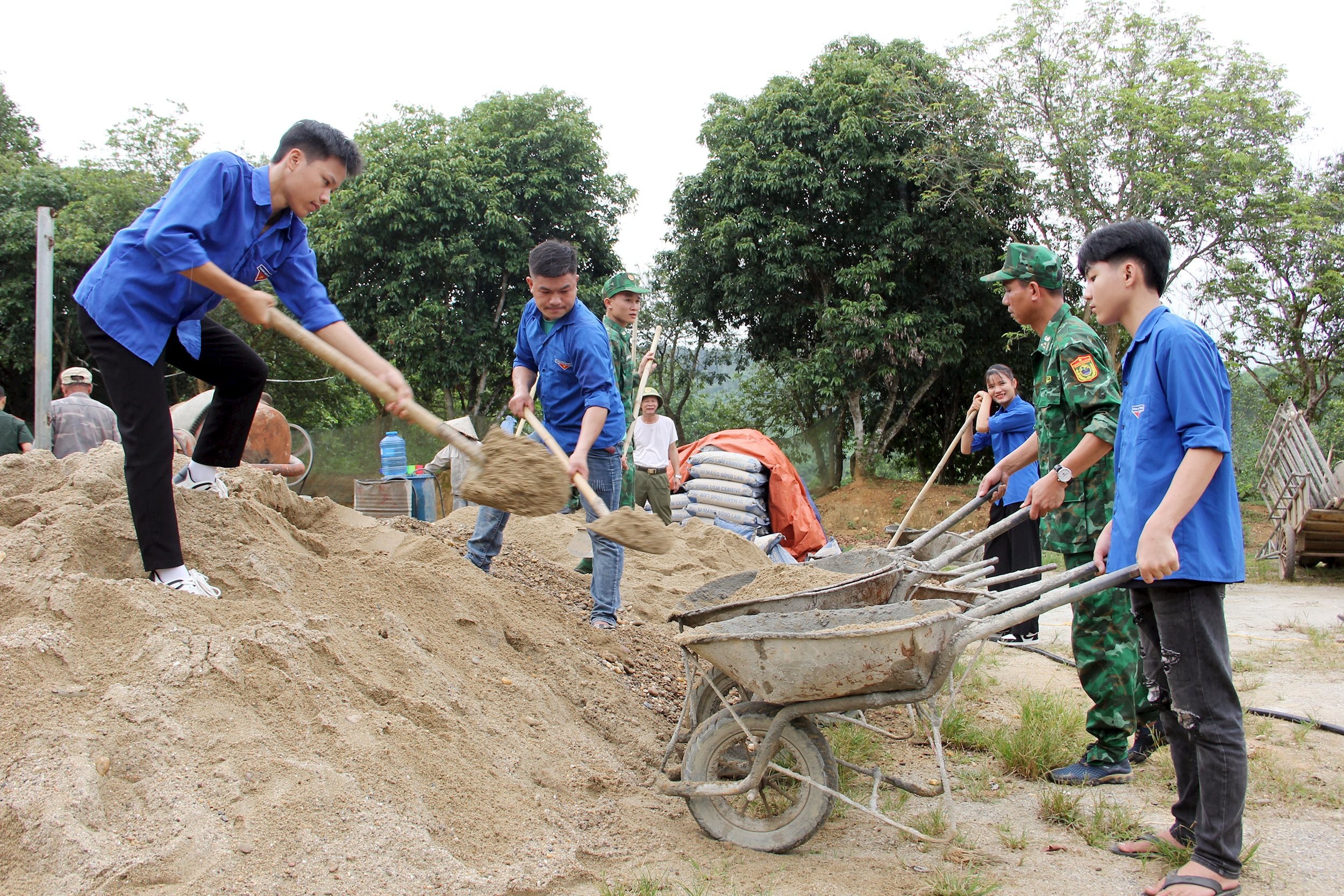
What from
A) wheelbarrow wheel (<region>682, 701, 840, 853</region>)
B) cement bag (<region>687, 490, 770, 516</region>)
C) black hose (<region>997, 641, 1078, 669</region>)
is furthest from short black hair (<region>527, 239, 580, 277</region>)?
cement bag (<region>687, 490, 770, 516</region>)

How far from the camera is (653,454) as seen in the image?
794cm

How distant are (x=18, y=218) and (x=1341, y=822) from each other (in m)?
19.9

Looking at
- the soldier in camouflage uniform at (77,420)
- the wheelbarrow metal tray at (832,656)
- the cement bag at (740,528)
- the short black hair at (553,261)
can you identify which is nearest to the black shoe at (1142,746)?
the wheelbarrow metal tray at (832,656)

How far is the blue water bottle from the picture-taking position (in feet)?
37.5

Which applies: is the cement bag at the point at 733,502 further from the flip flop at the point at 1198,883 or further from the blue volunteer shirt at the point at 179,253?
the flip flop at the point at 1198,883

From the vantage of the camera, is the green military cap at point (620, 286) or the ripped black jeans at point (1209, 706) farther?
the green military cap at point (620, 286)

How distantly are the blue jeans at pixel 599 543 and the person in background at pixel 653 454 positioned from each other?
3.76 meters

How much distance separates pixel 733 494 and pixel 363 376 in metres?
5.95

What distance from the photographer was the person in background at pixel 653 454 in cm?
794

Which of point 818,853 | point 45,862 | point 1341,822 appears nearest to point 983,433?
point 1341,822

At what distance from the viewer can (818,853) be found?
2514 mm

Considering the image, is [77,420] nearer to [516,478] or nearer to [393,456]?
[516,478]

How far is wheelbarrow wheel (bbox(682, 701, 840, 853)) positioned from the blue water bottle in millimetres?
9159

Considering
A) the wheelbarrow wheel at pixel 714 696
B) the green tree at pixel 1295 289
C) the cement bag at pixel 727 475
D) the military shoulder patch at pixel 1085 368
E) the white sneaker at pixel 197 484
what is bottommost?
the wheelbarrow wheel at pixel 714 696
